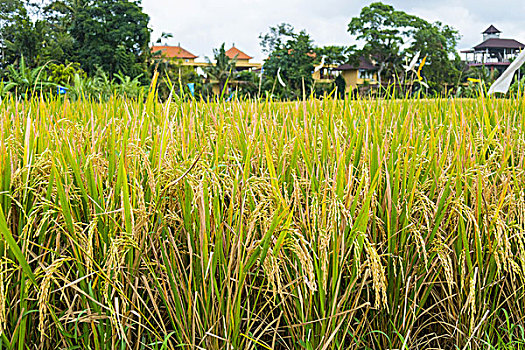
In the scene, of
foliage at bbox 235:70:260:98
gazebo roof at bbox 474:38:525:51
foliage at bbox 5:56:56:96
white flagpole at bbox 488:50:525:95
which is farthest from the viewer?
gazebo roof at bbox 474:38:525:51

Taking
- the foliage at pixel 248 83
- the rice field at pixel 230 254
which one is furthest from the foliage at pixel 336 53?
the rice field at pixel 230 254

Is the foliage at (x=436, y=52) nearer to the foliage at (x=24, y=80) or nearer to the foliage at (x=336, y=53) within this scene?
the foliage at (x=336, y=53)

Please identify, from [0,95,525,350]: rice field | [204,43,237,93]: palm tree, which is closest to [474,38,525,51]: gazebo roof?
[204,43,237,93]: palm tree

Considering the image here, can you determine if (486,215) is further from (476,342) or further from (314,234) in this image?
(314,234)

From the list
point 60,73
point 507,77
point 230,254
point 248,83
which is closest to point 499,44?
point 248,83

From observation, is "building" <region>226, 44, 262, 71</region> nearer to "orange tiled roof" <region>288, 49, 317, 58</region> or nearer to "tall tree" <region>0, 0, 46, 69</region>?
"orange tiled roof" <region>288, 49, 317, 58</region>

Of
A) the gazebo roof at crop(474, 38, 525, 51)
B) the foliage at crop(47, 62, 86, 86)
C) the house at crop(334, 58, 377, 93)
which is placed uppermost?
the gazebo roof at crop(474, 38, 525, 51)

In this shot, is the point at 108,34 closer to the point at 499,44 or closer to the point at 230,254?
the point at 230,254

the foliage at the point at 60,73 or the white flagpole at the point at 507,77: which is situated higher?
the foliage at the point at 60,73

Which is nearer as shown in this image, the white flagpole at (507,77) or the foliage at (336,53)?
the white flagpole at (507,77)

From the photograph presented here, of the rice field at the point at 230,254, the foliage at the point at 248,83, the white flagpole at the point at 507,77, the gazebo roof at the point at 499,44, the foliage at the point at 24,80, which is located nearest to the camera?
the rice field at the point at 230,254

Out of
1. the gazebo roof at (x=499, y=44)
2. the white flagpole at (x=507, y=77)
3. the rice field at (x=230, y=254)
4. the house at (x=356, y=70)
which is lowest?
the rice field at (x=230, y=254)

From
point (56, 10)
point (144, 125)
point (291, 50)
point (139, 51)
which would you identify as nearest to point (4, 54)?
point (139, 51)

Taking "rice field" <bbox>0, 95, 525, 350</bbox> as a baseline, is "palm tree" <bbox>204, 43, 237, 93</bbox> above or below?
above
